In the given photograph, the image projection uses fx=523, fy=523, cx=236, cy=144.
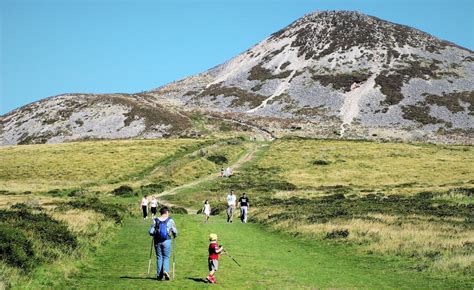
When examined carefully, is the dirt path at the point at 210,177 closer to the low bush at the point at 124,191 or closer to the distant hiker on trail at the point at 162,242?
the low bush at the point at 124,191

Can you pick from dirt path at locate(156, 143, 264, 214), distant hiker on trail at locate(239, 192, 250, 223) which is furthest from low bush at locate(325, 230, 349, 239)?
dirt path at locate(156, 143, 264, 214)

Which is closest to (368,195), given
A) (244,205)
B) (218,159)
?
(244,205)

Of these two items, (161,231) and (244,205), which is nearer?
(161,231)

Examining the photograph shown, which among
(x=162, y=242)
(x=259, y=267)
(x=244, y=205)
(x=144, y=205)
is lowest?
(x=259, y=267)

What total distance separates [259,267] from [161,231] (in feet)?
14.6

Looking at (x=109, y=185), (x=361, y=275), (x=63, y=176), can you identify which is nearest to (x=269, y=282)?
(x=361, y=275)

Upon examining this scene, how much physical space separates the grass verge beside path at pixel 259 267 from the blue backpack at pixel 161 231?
1331 millimetres

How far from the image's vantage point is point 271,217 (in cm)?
3631

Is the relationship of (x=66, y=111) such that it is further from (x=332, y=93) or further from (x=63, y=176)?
Result: (x=63, y=176)

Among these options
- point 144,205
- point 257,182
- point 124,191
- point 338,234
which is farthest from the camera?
point 257,182

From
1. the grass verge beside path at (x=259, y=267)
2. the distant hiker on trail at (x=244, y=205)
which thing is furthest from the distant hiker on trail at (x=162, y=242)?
the distant hiker on trail at (x=244, y=205)

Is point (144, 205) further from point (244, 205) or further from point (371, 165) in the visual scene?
point (371, 165)

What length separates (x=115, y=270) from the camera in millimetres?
18016

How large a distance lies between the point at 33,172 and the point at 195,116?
84.3m
